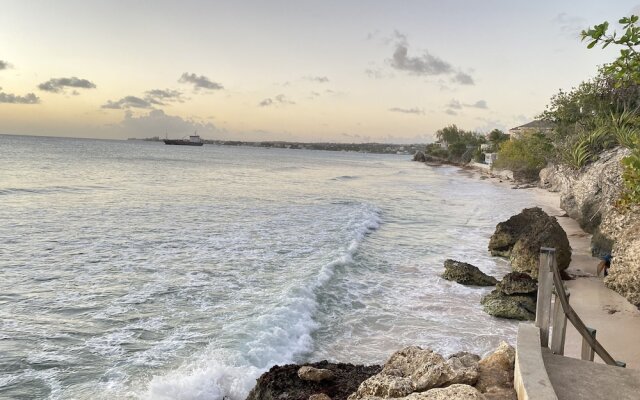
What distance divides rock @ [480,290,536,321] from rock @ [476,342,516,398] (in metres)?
6.20

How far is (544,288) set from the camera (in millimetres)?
5293

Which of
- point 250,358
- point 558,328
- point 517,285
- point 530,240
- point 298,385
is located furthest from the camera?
point 530,240

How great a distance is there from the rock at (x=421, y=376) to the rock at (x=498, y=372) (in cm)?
10

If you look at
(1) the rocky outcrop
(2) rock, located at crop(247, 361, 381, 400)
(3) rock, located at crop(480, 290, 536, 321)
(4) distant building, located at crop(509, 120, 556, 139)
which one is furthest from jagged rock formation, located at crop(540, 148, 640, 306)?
(4) distant building, located at crop(509, 120, 556, 139)

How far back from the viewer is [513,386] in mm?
5211

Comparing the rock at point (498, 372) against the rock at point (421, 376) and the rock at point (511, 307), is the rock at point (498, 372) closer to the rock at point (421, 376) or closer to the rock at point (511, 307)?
the rock at point (421, 376)

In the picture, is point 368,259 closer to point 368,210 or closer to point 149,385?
point 149,385

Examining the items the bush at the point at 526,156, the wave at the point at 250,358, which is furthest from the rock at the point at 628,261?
the bush at the point at 526,156

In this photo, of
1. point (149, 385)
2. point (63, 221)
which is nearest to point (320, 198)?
point (63, 221)

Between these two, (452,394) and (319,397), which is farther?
(319,397)

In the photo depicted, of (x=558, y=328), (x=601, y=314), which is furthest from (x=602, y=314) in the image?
(x=558, y=328)

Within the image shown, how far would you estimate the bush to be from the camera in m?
46.0

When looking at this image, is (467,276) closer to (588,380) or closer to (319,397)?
(319,397)

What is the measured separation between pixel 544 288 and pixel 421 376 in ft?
5.80
